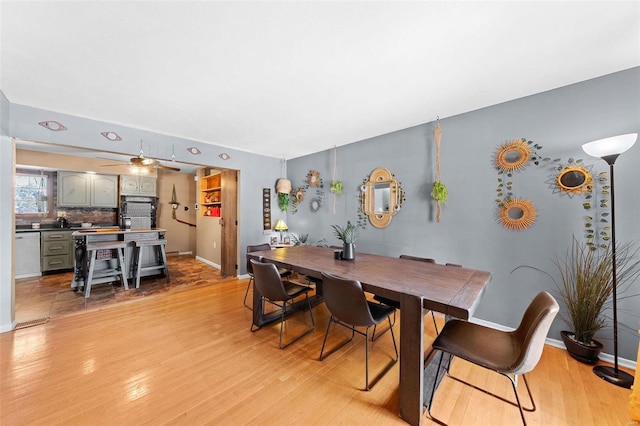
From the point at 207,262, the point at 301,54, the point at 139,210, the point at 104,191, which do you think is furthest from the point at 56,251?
the point at 301,54

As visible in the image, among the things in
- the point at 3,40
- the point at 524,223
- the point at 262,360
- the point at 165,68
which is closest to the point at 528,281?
the point at 524,223

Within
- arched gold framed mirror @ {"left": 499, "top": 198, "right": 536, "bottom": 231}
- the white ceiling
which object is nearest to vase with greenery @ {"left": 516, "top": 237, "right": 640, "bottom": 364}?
arched gold framed mirror @ {"left": 499, "top": 198, "right": 536, "bottom": 231}

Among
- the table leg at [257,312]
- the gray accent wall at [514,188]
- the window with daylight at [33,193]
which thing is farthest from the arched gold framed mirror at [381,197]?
the window with daylight at [33,193]

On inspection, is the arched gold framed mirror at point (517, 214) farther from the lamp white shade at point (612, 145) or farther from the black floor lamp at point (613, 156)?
the lamp white shade at point (612, 145)

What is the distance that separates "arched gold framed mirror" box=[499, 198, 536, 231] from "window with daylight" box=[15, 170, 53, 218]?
8.23 metres

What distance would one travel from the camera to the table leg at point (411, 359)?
1393 millimetres

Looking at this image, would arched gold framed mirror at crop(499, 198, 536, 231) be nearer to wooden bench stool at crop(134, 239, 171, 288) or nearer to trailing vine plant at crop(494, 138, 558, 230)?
trailing vine plant at crop(494, 138, 558, 230)

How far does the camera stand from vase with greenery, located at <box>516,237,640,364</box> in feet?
6.39

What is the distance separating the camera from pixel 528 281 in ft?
7.82

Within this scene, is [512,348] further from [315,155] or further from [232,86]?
[315,155]

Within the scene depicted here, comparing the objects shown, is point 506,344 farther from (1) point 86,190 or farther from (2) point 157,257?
(1) point 86,190

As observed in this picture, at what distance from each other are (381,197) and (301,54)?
7.73 feet

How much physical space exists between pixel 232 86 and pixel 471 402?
324 centimetres

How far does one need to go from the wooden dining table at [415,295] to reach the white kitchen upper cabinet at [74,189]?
5.93 meters
